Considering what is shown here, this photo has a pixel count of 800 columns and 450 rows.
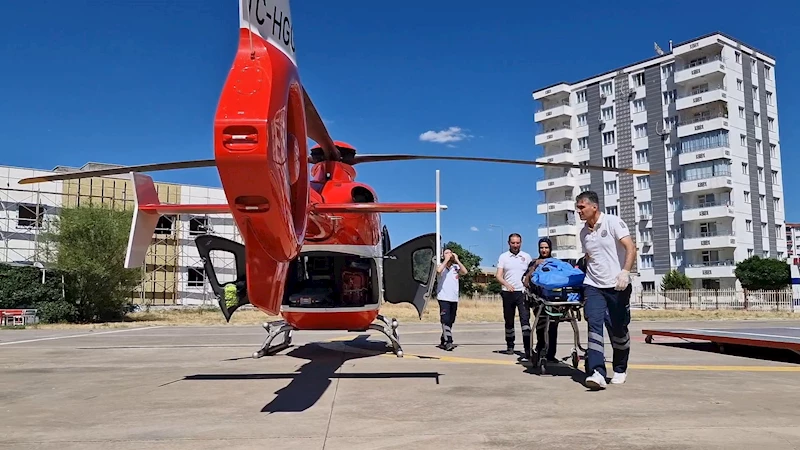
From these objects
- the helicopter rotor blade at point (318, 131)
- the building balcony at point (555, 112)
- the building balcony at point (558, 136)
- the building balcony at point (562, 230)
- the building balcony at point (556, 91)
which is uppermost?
the building balcony at point (556, 91)

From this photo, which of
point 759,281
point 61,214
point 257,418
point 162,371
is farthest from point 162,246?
point 759,281

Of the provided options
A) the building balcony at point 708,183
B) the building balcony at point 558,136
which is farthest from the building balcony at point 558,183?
the building balcony at point 708,183

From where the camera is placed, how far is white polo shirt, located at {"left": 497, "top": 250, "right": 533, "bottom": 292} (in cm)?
921

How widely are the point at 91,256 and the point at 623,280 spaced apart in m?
26.9

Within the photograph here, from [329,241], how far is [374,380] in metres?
2.39

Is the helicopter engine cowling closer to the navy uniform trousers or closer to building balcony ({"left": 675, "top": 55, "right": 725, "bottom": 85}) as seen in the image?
the navy uniform trousers

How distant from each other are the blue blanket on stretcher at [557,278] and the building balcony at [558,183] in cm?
6185

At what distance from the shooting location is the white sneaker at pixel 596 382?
5996mm

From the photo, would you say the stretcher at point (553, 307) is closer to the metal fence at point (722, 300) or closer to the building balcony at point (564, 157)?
the metal fence at point (722, 300)

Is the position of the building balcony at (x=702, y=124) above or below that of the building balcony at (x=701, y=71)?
below

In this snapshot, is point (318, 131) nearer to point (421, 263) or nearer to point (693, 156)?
point (421, 263)

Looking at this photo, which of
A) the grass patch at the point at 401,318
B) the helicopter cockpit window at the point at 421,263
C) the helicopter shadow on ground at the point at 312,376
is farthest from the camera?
the grass patch at the point at 401,318

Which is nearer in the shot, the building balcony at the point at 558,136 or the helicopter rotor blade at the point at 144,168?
the helicopter rotor blade at the point at 144,168

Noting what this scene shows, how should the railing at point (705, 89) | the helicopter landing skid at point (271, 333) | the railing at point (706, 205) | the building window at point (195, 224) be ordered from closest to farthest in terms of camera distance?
the helicopter landing skid at point (271, 333)
the building window at point (195, 224)
the railing at point (706, 205)
the railing at point (705, 89)
